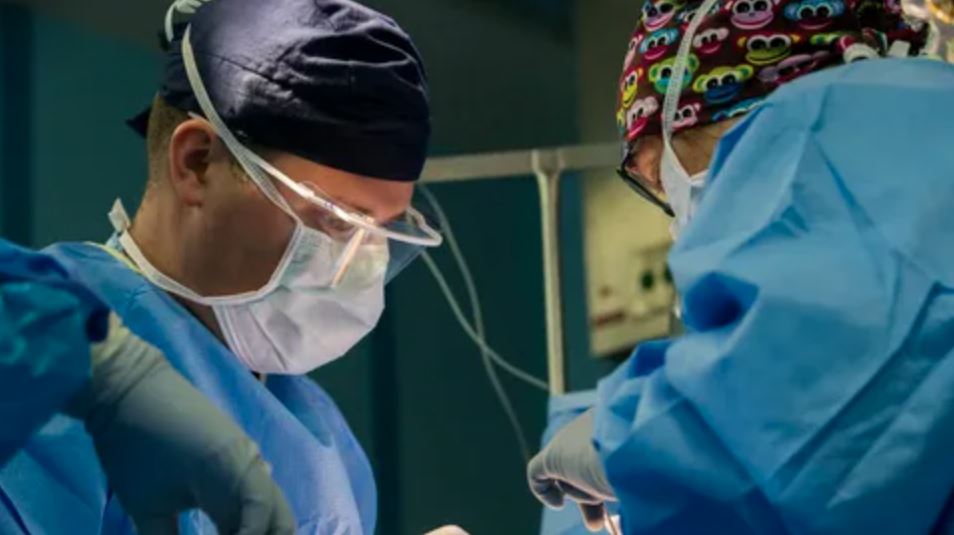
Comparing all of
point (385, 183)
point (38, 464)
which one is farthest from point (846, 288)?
point (385, 183)

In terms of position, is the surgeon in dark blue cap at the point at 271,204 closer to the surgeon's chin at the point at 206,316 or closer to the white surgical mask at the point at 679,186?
the surgeon's chin at the point at 206,316

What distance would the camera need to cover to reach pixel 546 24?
315 centimetres

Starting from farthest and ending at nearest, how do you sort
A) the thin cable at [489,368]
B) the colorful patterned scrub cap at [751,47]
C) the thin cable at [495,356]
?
the thin cable at [489,368]
the thin cable at [495,356]
the colorful patterned scrub cap at [751,47]

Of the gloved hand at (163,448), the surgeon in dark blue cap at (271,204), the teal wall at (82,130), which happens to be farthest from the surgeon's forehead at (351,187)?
the teal wall at (82,130)

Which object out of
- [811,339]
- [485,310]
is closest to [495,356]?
[485,310]

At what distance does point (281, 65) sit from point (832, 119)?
761mm

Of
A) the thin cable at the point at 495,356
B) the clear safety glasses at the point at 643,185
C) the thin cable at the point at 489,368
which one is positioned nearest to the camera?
the clear safety glasses at the point at 643,185

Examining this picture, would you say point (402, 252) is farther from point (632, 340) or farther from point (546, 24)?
point (546, 24)

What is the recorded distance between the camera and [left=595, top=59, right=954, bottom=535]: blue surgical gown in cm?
82

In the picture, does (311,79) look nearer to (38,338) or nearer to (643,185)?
(643,185)

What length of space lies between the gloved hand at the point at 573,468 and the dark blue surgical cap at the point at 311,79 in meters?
0.47

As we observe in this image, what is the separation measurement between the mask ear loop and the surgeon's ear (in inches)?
18.5

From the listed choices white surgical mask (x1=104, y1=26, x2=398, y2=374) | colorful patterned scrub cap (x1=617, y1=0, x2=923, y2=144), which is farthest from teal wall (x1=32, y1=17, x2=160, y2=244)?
colorful patterned scrub cap (x1=617, y1=0, x2=923, y2=144)

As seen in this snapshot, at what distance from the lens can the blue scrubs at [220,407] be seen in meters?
1.29
